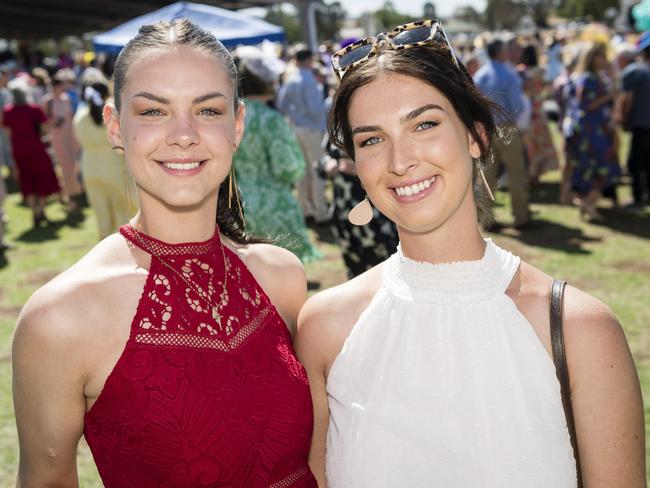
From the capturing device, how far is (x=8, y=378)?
17.8 feet

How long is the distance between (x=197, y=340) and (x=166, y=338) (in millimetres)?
86

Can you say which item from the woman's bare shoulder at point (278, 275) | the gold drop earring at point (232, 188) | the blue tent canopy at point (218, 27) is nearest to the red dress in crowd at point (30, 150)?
the blue tent canopy at point (218, 27)

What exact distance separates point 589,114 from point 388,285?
7.49 m

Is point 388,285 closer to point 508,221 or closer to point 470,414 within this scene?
point 470,414

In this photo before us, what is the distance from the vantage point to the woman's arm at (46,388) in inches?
74.3

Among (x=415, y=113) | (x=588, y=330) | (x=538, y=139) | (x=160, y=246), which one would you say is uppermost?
(x=415, y=113)

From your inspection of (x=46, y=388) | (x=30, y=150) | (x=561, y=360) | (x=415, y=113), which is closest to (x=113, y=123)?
(x=46, y=388)

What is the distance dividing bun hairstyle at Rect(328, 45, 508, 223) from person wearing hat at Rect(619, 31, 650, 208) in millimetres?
7721

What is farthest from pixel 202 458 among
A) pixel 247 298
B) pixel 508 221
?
pixel 508 221

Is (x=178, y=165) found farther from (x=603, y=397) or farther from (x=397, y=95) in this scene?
(x=603, y=397)

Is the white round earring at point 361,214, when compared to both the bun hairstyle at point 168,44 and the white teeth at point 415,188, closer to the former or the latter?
the white teeth at point 415,188

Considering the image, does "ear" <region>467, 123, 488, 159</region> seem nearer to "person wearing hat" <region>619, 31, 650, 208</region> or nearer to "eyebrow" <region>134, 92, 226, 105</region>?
"eyebrow" <region>134, 92, 226, 105</region>

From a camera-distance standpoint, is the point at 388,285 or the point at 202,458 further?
the point at 388,285

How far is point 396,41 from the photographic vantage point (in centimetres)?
204
